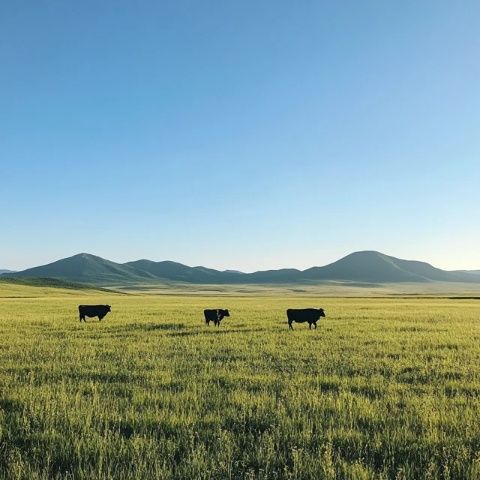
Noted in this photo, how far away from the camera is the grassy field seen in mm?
6590

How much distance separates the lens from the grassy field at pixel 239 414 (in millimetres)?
6590

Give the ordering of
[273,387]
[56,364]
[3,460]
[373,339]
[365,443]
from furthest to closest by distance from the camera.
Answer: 1. [373,339]
2. [56,364]
3. [273,387]
4. [365,443]
5. [3,460]

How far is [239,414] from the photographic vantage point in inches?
349

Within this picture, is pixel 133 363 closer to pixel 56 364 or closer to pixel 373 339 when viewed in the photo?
pixel 56 364

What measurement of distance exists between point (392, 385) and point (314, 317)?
54.4 feet

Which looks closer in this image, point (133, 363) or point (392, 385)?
point (392, 385)

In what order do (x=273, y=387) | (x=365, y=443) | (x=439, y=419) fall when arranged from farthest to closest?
(x=273, y=387) → (x=439, y=419) → (x=365, y=443)

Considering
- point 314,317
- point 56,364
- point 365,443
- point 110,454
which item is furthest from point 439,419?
point 314,317

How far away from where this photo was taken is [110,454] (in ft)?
22.8

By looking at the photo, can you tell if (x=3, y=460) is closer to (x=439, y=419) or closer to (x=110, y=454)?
(x=110, y=454)

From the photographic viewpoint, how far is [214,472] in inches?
252

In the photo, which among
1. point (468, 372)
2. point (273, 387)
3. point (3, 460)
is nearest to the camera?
point (3, 460)

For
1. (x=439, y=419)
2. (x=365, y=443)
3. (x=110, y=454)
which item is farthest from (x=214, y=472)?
(x=439, y=419)

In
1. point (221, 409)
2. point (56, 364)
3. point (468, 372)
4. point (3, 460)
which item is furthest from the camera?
point (56, 364)
